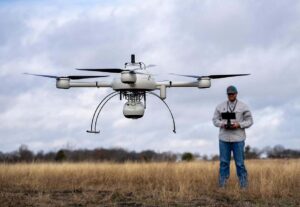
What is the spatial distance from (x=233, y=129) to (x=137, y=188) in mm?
2010

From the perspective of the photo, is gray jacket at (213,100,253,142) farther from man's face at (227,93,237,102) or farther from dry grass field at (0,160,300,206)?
dry grass field at (0,160,300,206)

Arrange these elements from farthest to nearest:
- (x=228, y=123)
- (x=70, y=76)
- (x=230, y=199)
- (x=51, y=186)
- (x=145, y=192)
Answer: (x=70, y=76) < (x=51, y=186) < (x=228, y=123) < (x=145, y=192) < (x=230, y=199)

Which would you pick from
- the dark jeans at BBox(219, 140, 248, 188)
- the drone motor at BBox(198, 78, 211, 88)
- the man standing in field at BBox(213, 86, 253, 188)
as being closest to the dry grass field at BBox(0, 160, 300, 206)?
the dark jeans at BBox(219, 140, 248, 188)

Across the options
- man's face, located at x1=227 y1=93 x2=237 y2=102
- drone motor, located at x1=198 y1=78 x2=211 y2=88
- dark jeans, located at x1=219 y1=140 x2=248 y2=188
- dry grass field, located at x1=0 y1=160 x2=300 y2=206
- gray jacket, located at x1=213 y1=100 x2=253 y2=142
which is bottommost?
dry grass field, located at x1=0 y1=160 x2=300 y2=206

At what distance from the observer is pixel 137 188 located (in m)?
11.5

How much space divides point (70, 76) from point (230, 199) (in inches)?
196

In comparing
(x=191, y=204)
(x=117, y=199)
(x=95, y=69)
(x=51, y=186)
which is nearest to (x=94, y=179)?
(x=51, y=186)

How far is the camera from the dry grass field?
30.5ft

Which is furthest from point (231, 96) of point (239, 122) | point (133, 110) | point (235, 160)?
point (133, 110)

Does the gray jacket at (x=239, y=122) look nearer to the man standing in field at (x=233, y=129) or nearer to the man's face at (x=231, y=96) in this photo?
the man standing in field at (x=233, y=129)

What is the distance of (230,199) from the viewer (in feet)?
31.4

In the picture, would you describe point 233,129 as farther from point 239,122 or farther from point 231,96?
point 231,96

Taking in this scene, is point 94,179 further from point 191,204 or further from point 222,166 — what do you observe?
point 191,204

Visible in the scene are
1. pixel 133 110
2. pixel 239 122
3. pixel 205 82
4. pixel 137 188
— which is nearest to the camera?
pixel 239 122
